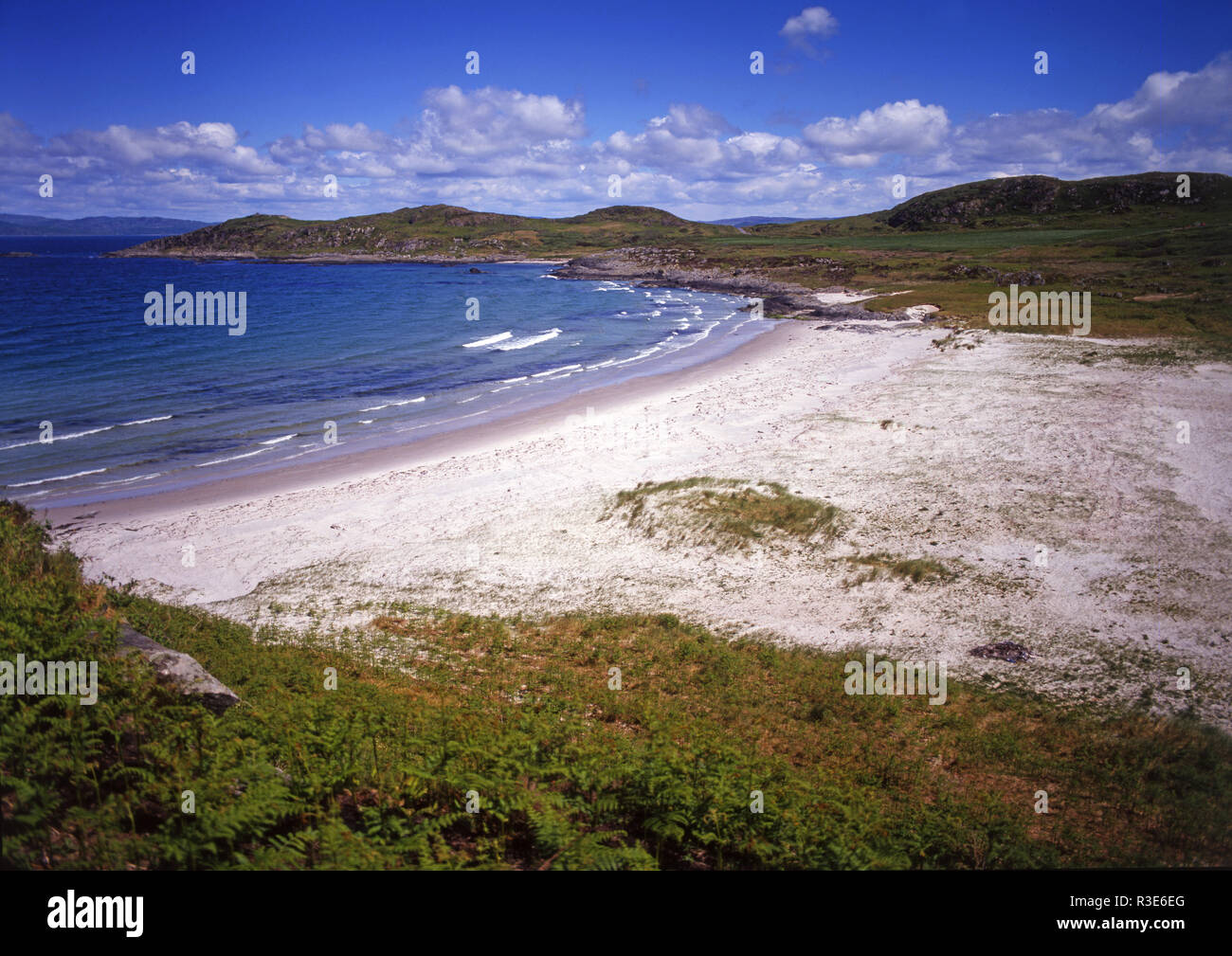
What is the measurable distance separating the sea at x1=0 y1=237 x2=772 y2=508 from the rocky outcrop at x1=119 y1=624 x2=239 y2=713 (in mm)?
19206

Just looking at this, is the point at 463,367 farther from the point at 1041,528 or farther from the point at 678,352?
the point at 1041,528

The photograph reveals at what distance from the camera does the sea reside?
28.9m

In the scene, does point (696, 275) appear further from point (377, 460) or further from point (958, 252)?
point (377, 460)

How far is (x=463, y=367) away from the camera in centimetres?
4822

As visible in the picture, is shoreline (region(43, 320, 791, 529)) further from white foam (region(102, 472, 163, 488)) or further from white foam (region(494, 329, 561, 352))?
white foam (region(494, 329, 561, 352))

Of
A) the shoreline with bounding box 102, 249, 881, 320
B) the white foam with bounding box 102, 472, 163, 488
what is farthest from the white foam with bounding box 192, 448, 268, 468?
the shoreline with bounding box 102, 249, 881, 320

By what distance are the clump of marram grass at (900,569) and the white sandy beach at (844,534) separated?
0.29 m

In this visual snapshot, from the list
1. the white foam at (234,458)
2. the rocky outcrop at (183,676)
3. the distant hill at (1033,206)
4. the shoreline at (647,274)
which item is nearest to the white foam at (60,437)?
the white foam at (234,458)

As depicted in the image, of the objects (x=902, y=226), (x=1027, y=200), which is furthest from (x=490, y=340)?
(x=1027, y=200)

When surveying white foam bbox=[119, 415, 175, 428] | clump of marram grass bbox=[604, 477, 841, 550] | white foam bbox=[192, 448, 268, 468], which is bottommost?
clump of marram grass bbox=[604, 477, 841, 550]

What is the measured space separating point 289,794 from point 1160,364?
3992 cm

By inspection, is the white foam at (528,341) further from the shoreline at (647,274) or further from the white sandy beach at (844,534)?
the white sandy beach at (844,534)

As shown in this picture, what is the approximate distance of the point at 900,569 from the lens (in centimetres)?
1583
